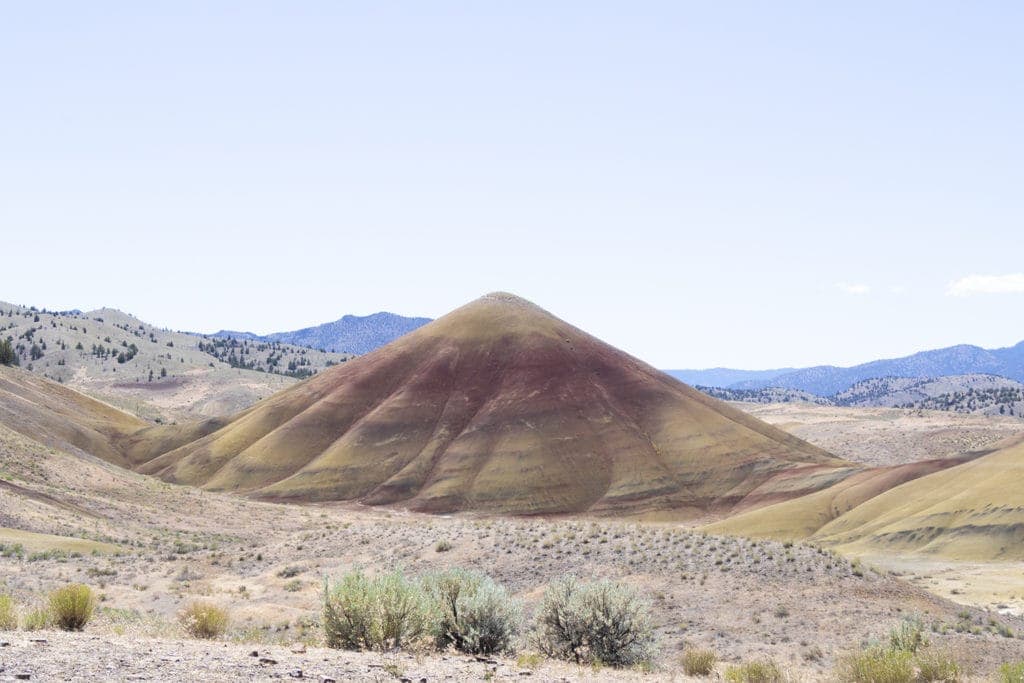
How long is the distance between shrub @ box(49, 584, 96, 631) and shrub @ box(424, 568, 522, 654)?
20.8 ft

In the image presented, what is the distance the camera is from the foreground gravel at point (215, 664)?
1131cm

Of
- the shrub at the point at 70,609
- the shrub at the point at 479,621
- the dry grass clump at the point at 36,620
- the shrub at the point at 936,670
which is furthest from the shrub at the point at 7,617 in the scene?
the shrub at the point at 936,670

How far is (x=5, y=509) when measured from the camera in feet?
148

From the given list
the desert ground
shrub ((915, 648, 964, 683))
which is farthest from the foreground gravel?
shrub ((915, 648, 964, 683))

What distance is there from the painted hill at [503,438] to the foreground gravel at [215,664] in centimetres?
6538

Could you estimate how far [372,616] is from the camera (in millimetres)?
16391

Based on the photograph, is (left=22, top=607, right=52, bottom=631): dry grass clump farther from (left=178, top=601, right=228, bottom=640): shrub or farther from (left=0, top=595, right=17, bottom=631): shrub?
(left=178, top=601, right=228, bottom=640): shrub

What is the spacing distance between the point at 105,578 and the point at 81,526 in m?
17.9

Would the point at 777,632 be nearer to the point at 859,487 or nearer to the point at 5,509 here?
the point at 5,509

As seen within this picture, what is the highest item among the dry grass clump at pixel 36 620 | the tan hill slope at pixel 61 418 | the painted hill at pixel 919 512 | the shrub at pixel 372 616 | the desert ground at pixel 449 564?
the tan hill slope at pixel 61 418

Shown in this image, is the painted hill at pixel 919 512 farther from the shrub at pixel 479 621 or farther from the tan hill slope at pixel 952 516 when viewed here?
the shrub at pixel 479 621

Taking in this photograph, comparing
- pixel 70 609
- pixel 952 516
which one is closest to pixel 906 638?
pixel 70 609

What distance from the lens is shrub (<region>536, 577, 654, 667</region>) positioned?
1875 cm

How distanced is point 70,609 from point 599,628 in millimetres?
10333
